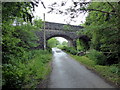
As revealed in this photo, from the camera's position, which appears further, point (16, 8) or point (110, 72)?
point (110, 72)

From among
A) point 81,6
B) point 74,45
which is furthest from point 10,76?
point 74,45

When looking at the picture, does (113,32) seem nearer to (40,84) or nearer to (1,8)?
(40,84)

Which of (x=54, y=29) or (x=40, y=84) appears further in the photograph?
(x=54, y=29)

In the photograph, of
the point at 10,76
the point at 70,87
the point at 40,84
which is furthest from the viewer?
the point at 40,84

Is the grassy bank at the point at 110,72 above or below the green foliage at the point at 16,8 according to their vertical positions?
below

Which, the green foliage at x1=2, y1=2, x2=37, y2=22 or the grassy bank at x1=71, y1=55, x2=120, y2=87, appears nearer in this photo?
the green foliage at x1=2, y1=2, x2=37, y2=22

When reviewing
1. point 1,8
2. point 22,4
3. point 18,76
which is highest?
point 22,4

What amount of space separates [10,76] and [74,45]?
46.2ft

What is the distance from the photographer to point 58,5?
3.53 metres

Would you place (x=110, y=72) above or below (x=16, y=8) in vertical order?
below

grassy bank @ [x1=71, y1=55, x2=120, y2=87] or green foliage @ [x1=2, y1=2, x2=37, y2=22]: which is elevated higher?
green foliage @ [x1=2, y1=2, x2=37, y2=22]

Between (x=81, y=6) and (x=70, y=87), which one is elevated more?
(x=81, y=6)

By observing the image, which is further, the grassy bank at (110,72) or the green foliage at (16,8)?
the grassy bank at (110,72)

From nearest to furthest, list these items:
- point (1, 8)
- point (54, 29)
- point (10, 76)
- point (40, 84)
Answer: point (1, 8)
point (10, 76)
point (40, 84)
point (54, 29)
